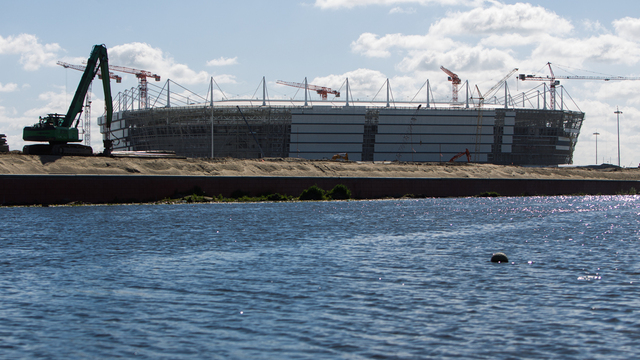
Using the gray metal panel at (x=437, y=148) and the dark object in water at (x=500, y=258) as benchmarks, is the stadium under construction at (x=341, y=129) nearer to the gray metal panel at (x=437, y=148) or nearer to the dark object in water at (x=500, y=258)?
the gray metal panel at (x=437, y=148)

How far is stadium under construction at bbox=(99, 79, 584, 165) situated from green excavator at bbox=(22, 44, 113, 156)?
73258 millimetres

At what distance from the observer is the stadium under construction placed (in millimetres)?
142375

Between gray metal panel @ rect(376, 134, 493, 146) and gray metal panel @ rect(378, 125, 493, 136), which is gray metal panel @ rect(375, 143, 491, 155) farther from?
gray metal panel @ rect(378, 125, 493, 136)

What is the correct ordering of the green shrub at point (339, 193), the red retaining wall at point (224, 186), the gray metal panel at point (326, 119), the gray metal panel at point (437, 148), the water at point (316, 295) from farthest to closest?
the gray metal panel at point (437, 148)
the gray metal panel at point (326, 119)
the green shrub at point (339, 193)
the red retaining wall at point (224, 186)
the water at point (316, 295)

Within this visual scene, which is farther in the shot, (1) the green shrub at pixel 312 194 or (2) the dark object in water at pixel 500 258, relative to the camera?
(1) the green shrub at pixel 312 194

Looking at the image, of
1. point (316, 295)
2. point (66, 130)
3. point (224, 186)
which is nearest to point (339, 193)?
point (224, 186)

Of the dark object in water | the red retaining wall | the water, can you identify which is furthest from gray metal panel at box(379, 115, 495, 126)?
the dark object in water

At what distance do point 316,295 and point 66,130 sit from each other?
54.2 metres

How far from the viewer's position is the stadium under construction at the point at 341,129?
142 meters

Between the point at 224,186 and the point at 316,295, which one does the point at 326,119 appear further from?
the point at 316,295

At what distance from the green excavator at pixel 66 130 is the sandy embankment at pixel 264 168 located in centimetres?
328

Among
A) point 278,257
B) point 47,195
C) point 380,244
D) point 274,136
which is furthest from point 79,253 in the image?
point 274,136

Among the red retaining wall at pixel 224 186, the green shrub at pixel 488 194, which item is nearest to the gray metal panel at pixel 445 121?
the red retaining wall at pixel 224 186

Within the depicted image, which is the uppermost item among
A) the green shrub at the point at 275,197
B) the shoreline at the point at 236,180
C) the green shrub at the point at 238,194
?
the shoreline at the point at 236,180
